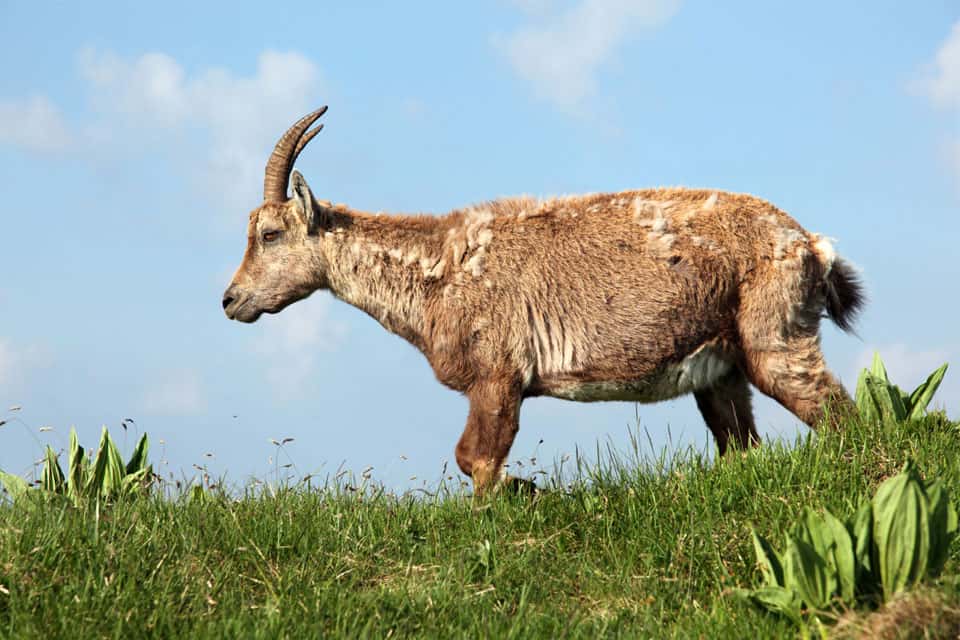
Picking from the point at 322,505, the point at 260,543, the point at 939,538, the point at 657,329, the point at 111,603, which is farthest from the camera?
the point at 657,329

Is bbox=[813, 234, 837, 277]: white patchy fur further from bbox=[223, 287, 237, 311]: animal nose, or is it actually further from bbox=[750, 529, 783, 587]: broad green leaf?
bbox=[223, 287, 237, 311]: animal nose

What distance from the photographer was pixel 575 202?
8375mm

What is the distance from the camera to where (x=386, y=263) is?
840 cm

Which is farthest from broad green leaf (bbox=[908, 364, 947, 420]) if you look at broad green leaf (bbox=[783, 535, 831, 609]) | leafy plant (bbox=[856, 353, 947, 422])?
broad green leaf (bbox=[783, 535, 831, 609])

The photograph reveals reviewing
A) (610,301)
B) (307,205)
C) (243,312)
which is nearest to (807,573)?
(610,301)

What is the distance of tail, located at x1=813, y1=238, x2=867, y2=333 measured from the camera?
8.34 meters

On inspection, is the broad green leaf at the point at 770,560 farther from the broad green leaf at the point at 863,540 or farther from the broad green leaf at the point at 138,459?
the broad green leaf at the point at 138,459

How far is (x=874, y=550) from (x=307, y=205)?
5.33 meters

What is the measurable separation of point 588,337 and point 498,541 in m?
2.12

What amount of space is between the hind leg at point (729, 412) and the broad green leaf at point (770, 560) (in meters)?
3.81

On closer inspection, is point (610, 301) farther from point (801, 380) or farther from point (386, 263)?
point (386, 263)

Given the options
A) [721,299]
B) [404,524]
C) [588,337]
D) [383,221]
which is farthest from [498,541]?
[383,221]

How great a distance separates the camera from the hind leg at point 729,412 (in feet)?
28.1

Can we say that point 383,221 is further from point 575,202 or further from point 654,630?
point 654,630
